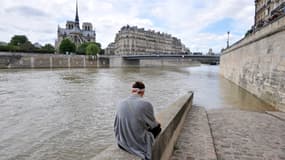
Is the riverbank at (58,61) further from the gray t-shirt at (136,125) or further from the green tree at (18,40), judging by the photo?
the gray t-shirt at (136,125)

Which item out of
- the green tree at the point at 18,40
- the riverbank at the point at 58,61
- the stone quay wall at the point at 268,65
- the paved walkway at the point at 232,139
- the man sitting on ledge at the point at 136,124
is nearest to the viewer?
the man sitting on ledge at the point at 136,124

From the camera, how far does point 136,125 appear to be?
302cm

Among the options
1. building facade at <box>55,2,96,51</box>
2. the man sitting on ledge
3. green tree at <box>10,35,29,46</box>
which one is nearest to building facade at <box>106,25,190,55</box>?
building facade at <box>55,2,96,51</box>

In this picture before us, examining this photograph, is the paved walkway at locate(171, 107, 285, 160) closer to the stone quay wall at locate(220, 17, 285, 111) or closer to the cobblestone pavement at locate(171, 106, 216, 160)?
the cobblestone pavement at locate(171, 106, 216, 160)

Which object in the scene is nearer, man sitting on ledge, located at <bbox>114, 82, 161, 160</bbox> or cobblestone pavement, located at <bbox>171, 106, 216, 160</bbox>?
man sitting on ledge, located at <bbox>114, 82, 161, 160</bbox>

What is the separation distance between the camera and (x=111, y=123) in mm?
8945

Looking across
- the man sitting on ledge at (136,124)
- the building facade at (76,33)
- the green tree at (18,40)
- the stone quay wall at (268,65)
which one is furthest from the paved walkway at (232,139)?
the building facade at (76,33)

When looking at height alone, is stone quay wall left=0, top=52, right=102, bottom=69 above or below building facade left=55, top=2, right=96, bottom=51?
below

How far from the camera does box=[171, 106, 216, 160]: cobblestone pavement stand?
4.66m

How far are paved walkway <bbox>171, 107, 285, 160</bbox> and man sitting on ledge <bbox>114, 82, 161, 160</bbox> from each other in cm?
170

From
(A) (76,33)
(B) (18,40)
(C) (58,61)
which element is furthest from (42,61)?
(A) (76,33)

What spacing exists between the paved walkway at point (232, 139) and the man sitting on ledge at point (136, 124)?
170 centimetres

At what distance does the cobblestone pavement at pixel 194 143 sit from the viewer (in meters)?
4.66

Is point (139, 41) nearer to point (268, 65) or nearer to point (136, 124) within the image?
point (268, 65)
